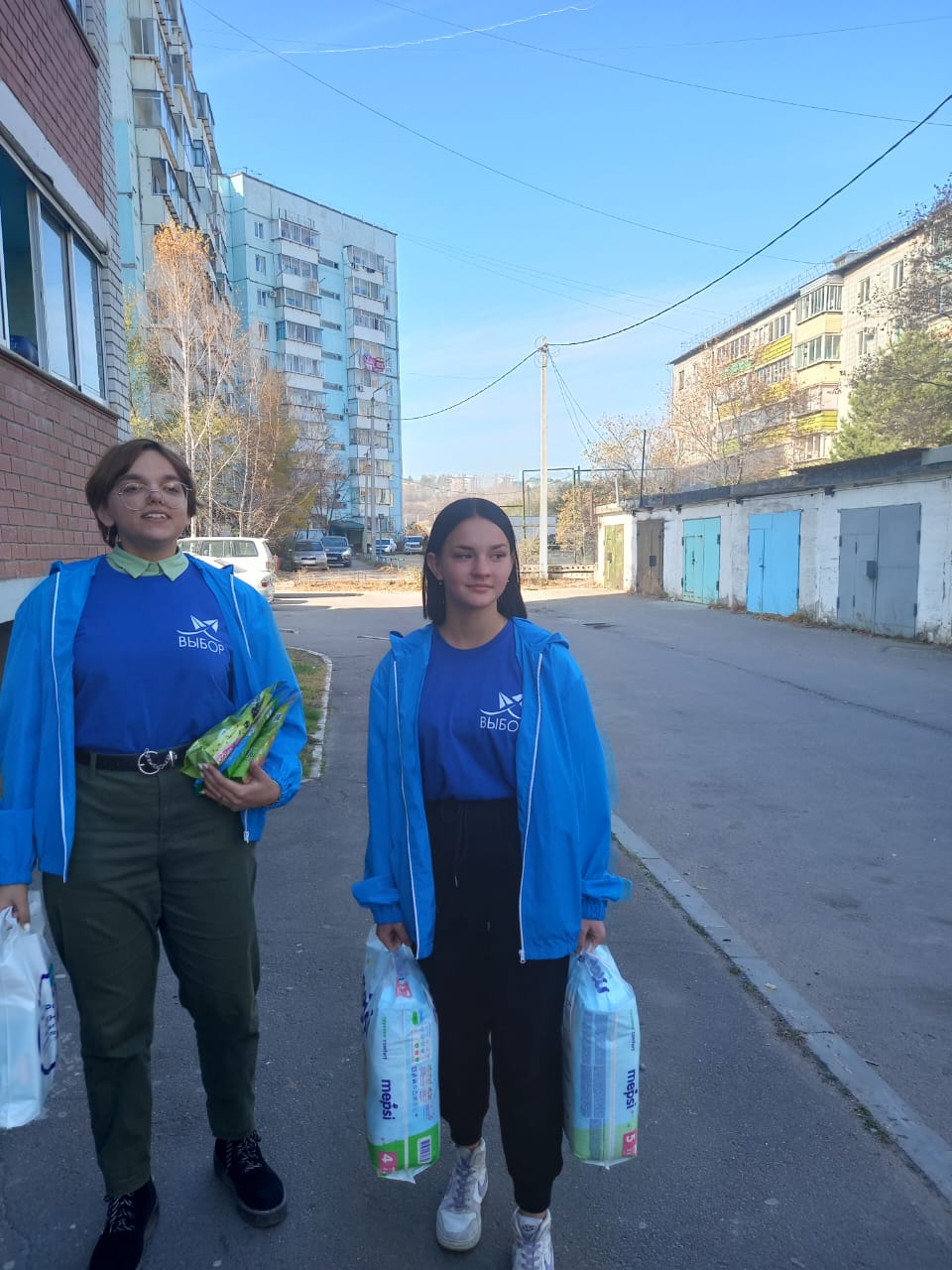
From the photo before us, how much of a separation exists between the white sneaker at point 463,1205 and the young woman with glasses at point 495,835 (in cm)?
17

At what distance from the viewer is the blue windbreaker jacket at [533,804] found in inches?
80.0

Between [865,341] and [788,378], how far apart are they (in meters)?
11.3

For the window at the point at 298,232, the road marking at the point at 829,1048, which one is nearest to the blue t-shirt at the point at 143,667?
the road marking at the point at 829,1048

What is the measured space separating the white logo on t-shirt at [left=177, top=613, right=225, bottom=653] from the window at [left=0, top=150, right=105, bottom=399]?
4014 mm

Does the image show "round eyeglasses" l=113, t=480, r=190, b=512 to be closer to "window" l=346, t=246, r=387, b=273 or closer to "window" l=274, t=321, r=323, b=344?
"window" l=274, t=321, r=323, b=344

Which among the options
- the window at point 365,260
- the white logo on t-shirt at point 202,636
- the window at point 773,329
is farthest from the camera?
the window at point 365,260

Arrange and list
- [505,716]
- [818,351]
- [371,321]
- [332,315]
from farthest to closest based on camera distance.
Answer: [371,321], [332,315], [818,351], [505,716]

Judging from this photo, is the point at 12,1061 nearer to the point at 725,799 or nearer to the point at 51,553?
the point at 51,553

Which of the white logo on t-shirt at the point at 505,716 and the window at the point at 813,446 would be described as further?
the window at the point at 813,446

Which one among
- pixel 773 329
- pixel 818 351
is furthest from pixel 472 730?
pixel 773 329

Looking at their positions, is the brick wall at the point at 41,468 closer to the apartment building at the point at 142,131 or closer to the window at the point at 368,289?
the apartment building at the point at 142,131

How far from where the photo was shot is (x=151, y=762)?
212cm

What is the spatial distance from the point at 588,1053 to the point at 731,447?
49316 millimetres

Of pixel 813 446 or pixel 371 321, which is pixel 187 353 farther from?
pixel 371 321
